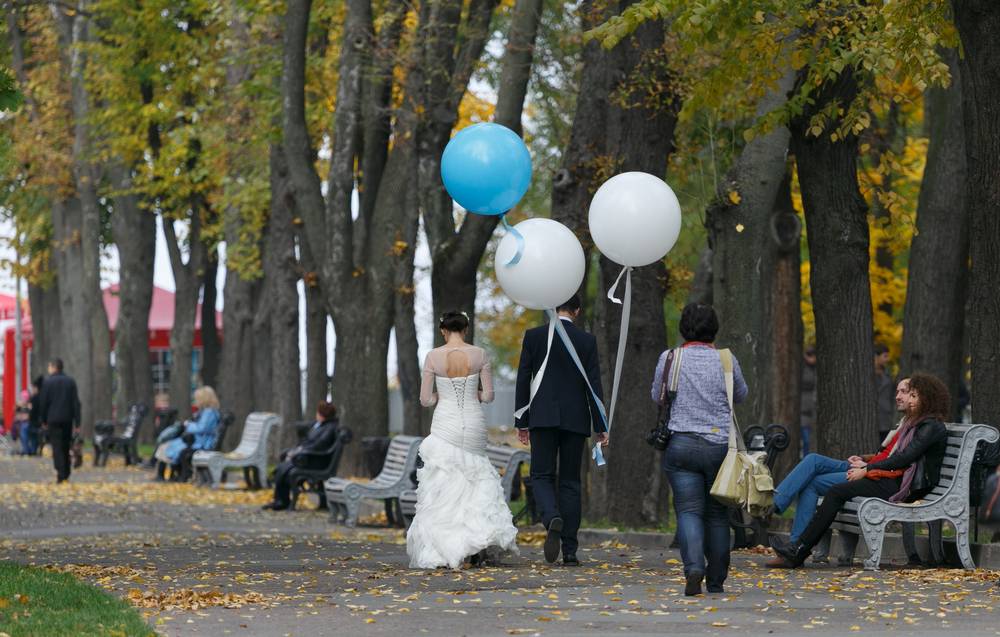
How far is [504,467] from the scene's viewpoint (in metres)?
17.9

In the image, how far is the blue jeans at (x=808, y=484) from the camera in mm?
13312

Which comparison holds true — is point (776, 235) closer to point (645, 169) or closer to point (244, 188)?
point (645, 169)

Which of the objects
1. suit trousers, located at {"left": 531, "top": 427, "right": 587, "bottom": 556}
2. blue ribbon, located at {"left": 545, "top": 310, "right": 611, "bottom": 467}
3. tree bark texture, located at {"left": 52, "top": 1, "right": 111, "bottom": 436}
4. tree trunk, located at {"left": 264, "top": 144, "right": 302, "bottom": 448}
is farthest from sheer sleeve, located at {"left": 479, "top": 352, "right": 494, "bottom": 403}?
tree bark texture, located at {"left": 52, "top": 1, "right": 111, "bottom": 436}

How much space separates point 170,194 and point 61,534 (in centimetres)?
1916

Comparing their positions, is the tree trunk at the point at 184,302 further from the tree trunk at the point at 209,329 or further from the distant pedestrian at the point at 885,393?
the distant pedestrian at the point at 885,393

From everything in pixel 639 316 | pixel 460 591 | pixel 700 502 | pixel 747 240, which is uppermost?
pixel 747 240

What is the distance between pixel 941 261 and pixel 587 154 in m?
4.13

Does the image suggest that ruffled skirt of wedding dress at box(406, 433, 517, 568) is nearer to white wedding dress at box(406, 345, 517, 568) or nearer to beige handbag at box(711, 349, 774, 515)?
white wedding dress at box(406, 345, 517, 568)

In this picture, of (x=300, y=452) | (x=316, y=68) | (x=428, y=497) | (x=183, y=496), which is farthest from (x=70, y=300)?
(x=428, y=497)

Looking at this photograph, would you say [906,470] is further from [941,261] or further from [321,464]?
[321,464]

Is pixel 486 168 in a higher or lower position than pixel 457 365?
higher

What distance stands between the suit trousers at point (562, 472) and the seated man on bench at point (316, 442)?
8.29 meters

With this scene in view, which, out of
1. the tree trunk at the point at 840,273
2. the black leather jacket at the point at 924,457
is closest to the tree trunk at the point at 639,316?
the tree trunk at the point at 840,273

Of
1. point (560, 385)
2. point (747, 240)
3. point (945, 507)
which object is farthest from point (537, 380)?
point (747, 240)
